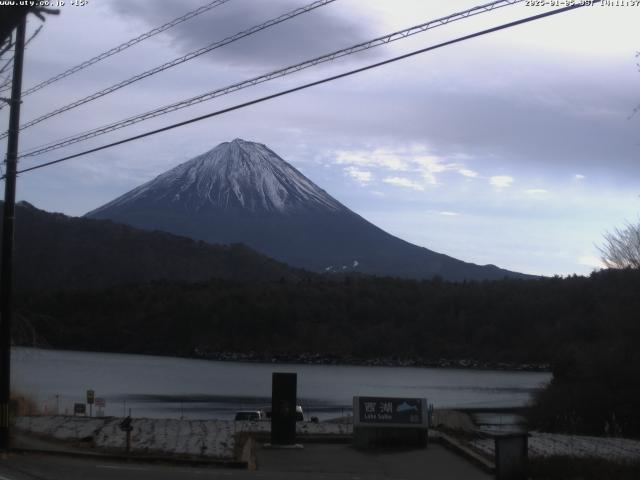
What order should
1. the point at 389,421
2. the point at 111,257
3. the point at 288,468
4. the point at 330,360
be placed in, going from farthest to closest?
the point at 111,257, the point at 330,360, the point at 389,421, the point at 288,468

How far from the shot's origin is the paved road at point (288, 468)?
16.4 m

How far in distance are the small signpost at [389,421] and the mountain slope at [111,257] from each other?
5490 inches

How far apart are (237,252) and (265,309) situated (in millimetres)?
56657

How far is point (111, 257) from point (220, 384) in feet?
309

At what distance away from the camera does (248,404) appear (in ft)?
213

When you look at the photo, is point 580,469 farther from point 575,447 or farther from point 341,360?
point 341,360

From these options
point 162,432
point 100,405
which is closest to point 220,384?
point 100,405

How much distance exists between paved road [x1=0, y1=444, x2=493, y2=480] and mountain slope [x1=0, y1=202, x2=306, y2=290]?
14008 cm

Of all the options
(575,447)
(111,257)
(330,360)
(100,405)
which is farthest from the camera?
(111,257)

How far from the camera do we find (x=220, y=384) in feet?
281

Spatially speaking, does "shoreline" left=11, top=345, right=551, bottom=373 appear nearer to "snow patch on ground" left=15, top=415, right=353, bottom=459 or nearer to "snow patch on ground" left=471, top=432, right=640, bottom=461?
"snow patch on ground" left=471, top=432, right=640, bottom=461

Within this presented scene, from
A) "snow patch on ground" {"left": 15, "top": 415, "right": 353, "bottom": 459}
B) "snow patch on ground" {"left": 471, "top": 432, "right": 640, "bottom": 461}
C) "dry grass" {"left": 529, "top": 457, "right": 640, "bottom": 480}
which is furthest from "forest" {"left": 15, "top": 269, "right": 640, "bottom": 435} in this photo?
"dry grass" {"left": 529, "top": 457, "right": 640, "bottom": 480}

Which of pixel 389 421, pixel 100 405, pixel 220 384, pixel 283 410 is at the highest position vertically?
pixel 283 410

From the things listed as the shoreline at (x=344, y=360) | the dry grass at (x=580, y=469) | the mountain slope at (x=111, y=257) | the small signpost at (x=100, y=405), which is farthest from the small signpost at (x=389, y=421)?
the mountain slope at (x=111, y=257)
